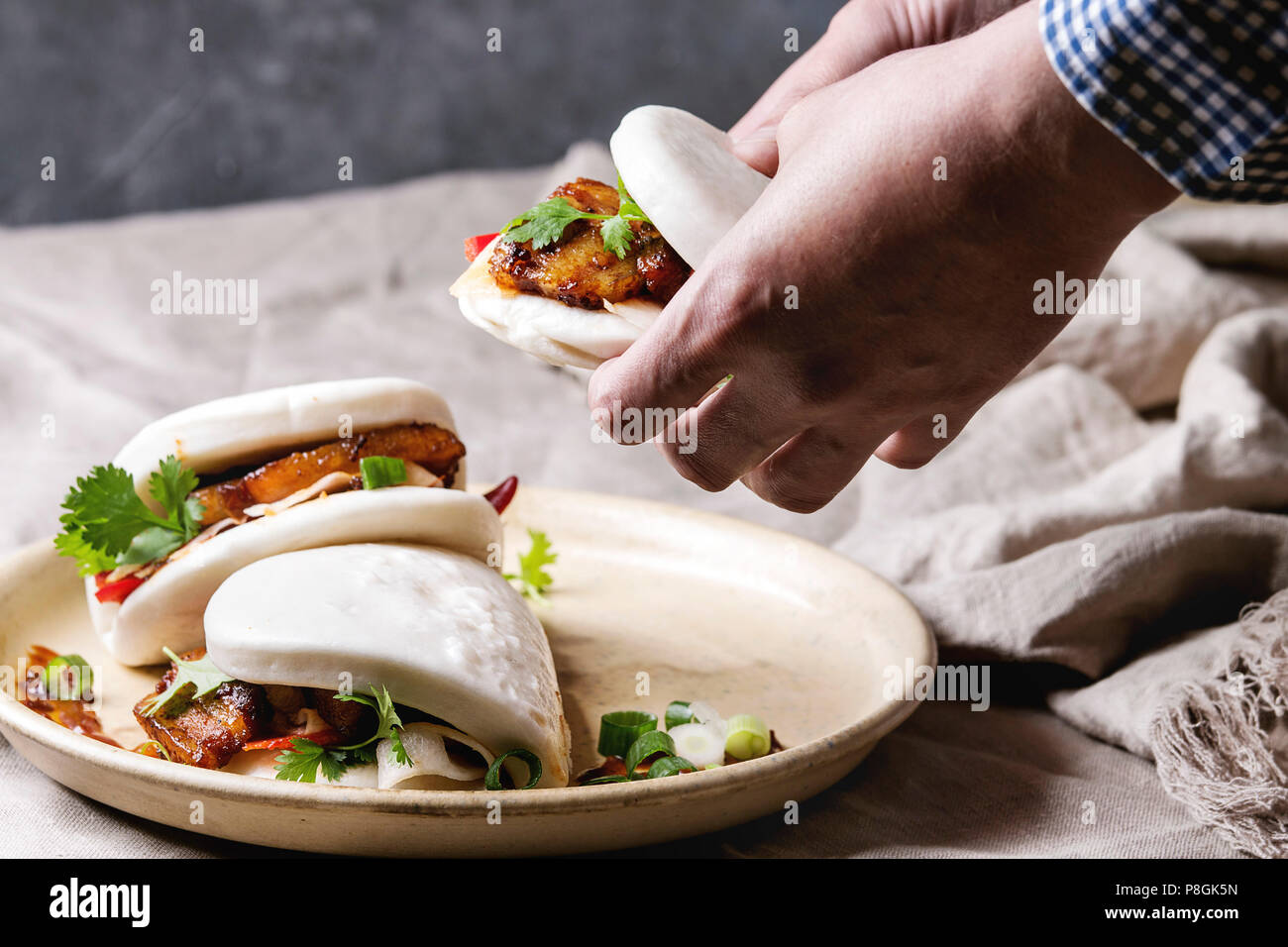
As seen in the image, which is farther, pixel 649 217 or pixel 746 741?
pixel 746 741

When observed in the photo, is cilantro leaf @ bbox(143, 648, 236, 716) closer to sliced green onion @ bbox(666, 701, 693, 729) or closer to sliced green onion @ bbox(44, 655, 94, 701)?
sliced green onion @ bbox(44, 655, 94, 701)

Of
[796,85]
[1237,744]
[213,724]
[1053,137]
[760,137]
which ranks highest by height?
[796,85]

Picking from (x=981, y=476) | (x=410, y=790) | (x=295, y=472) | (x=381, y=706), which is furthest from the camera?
(x=981, y=476)

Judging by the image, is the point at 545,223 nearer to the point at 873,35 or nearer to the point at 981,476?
the point at 873,35

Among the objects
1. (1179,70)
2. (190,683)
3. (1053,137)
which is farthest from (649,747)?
(1179,70)

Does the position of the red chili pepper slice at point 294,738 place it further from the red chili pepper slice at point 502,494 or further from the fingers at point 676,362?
the red chili pepper slice at point 502,494

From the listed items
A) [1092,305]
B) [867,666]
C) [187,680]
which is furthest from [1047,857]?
[1092,305]
